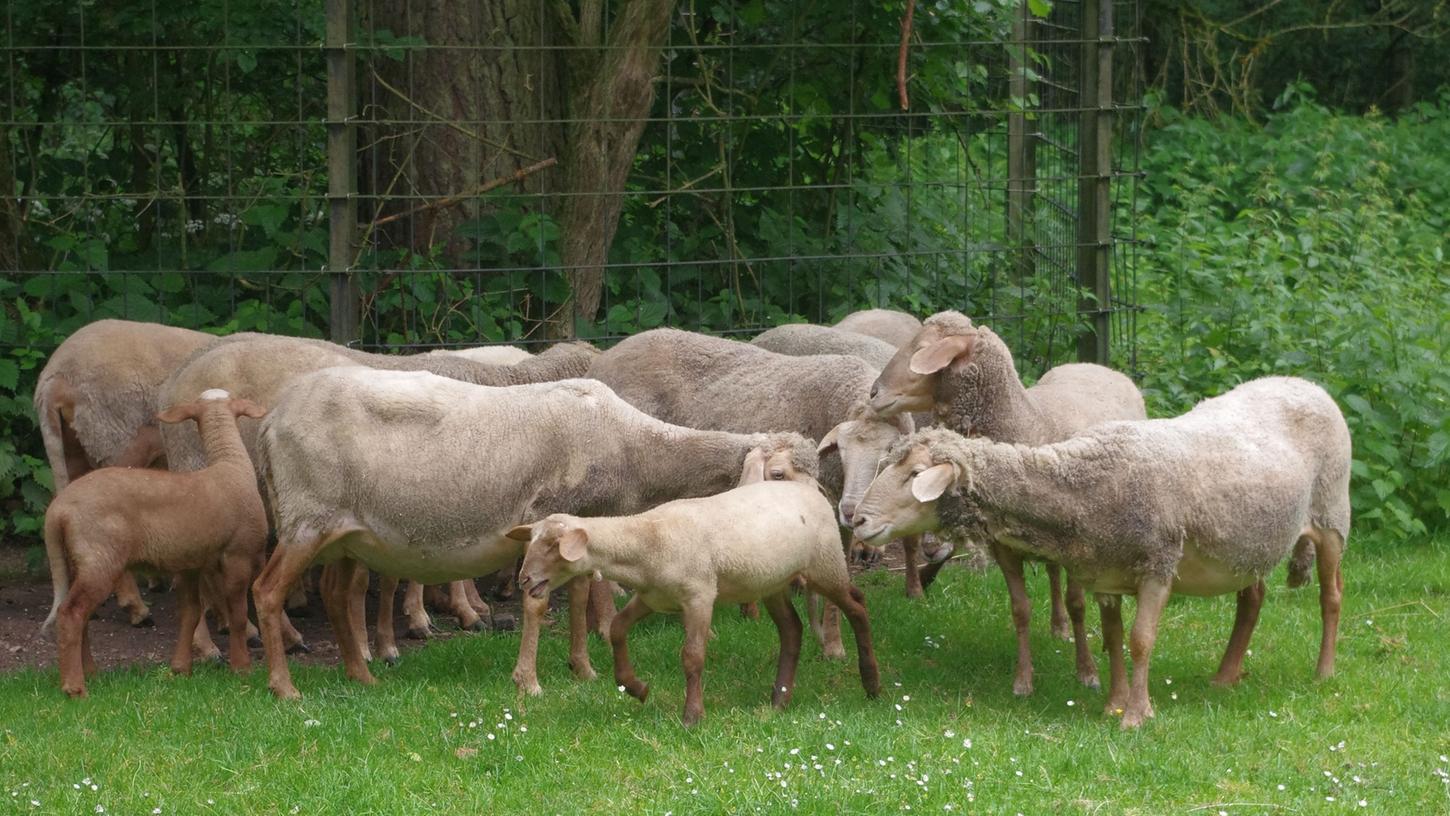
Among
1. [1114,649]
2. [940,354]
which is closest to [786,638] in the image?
[1114,649]

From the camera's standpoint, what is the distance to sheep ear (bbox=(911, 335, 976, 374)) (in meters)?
7.02

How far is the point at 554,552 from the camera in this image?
19.6 feet

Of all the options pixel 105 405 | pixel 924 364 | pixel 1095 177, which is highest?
pixel 1095 177

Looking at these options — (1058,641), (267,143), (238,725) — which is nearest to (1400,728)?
(1058,641)

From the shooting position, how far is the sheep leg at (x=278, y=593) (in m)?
6.82

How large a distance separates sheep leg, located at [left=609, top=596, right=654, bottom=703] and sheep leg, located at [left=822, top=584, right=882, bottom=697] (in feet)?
2.47

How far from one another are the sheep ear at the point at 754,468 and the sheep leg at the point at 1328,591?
89.0 inches

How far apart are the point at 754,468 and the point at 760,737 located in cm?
136

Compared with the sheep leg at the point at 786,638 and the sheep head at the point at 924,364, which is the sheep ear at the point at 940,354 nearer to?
the sheep head at the point at 924,364

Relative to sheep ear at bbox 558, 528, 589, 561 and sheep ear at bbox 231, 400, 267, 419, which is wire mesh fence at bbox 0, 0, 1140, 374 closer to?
sheep ear at bbox 231, 400, 267, 419

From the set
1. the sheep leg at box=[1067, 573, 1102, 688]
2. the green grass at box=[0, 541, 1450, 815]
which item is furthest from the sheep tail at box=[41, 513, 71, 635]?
the sheep leg at box=[1067, 573, 1102, 688]

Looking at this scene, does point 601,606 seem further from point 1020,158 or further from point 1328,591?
point 1020,158

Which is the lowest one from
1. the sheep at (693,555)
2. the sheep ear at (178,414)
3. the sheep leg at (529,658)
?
the sheep leg at (529,658)

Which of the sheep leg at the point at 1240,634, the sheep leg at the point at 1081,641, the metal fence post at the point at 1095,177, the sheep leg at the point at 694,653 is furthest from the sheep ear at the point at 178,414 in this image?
the metal fence post at the point at 1095,177
